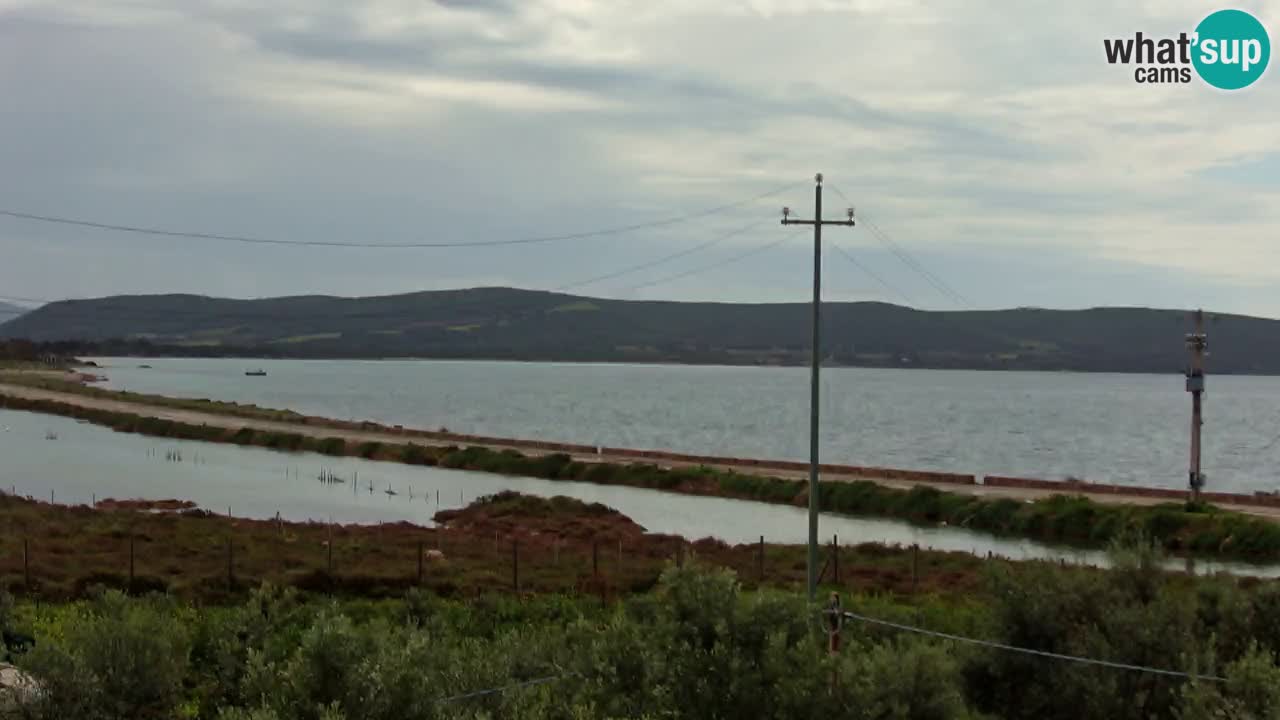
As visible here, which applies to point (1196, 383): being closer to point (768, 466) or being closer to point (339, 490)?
point (768, 466)

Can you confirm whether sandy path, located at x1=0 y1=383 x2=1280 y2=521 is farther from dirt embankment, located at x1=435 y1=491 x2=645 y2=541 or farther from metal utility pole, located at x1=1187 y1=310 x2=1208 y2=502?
dirt embankment, located at x1=435 y1=491 x2=645 y2=541

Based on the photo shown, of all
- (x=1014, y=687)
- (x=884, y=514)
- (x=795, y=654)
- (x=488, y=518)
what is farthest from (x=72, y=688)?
(x=884, y=514)

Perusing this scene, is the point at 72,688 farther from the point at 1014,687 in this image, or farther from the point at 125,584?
Result: the point at 125,584

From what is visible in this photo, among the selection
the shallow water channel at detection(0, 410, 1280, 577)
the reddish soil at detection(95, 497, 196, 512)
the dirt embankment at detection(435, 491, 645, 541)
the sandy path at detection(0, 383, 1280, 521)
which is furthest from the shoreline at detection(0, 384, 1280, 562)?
the reddish soil at detection(95, 497, 196, 512)

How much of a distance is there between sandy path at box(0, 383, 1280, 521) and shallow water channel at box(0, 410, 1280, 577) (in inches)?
361

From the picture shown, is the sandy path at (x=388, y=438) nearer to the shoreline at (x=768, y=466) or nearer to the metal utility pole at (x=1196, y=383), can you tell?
the shoreline at (x=768, y=466)

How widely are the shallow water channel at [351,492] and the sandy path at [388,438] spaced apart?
9181mm

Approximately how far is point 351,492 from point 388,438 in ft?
137

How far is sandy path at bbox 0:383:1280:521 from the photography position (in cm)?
7694

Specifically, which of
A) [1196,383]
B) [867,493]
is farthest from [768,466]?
[1196,383]

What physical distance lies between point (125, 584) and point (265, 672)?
26.2 meters

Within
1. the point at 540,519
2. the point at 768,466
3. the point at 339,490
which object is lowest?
the point at 339,490

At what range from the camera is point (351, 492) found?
82.9 m

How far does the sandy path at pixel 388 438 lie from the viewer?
252 feet
